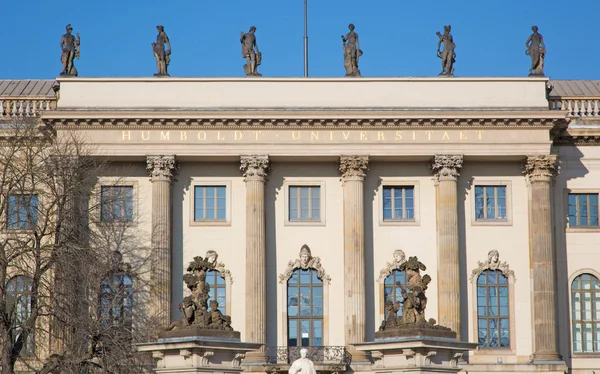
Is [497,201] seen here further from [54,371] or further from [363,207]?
[54,371]

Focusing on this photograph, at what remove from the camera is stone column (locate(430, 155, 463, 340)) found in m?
64.7

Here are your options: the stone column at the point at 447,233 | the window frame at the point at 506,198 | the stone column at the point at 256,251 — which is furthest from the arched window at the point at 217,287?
the window frame at the point at 506,198

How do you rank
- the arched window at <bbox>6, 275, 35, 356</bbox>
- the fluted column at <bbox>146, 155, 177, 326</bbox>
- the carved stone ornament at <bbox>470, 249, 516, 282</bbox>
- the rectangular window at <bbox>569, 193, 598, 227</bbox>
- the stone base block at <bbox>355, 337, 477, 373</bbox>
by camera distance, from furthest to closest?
the rectangular window at <bbox>569, 193, 598, 227</bbox>
the carved stone ornament at <bbox>470, 249, 516, 282</bbox>
the fluted column at <bbox>146, 155, 177, 326</bbox>
the arched window at <bbox>6, 275, 35, 356</bbox>
the stone base block at <bbox>355, 337, 477, 373</bbox>

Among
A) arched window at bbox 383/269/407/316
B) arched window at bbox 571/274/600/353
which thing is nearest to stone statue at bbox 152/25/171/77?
arched window at bbox 383/269/407/316

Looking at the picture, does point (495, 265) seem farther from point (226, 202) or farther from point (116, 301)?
point (116, 301)

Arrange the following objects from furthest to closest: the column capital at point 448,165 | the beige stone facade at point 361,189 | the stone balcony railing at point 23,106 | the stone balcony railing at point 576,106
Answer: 1. the stone balcony railing at point 576,106
2. the stone balcony railing at point 23,106
3. the column capital at point 448,165
4. the beige stone facade at point 361,189

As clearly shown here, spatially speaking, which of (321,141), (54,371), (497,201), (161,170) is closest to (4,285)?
(54,371)

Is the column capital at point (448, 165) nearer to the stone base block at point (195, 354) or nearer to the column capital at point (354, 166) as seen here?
the column capital at point (354, 166)

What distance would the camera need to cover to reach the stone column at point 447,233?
Result: 212ft

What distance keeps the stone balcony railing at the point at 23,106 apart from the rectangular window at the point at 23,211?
387cm

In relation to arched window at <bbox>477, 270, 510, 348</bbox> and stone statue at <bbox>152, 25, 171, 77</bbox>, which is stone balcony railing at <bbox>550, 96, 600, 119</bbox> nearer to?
arched window at <bbox>477, 270, 510, 348</bbox>

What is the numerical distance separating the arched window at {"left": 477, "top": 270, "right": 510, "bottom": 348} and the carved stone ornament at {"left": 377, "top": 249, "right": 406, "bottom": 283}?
3408 mm

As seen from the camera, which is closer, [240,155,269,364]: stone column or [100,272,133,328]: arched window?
[100,272,133,328]: arched window

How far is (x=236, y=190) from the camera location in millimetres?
66500
